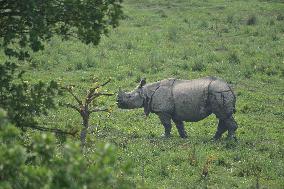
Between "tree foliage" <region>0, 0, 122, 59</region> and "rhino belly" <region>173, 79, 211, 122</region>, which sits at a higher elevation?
"tree foliage" <region>0, 0, 122, 59</region>

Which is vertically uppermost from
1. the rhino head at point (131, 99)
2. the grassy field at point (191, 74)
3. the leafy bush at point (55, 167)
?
the leafy bush at point (55, 167)

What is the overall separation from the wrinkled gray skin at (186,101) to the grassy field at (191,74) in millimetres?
471

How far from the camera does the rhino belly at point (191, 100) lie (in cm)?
1438

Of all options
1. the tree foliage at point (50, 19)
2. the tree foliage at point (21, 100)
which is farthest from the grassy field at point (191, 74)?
the tree foliage at point (50, 19)

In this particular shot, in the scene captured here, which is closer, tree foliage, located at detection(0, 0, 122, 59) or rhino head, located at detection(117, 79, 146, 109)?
tree foliage, located at detection(0, 0, 122, 59)

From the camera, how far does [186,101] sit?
47.8ft

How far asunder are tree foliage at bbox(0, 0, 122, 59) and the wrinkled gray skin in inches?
255

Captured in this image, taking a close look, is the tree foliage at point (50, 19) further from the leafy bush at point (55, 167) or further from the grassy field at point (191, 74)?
the leafy bush at point (55, 167)

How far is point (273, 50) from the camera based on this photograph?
76.3 ft

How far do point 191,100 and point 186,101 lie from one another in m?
0.13

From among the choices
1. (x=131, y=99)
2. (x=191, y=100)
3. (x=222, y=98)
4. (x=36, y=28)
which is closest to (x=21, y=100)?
(x=36, y=28)

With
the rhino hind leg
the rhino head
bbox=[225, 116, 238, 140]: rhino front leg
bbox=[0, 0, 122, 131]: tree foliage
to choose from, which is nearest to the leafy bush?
bbox=[0, 0, 122, 131]: tree foliage

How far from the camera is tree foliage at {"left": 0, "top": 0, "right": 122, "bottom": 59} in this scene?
7477 mm

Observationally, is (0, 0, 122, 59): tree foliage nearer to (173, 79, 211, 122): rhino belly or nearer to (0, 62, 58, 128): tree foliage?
(0, 62, 58, 128): tree foliage
